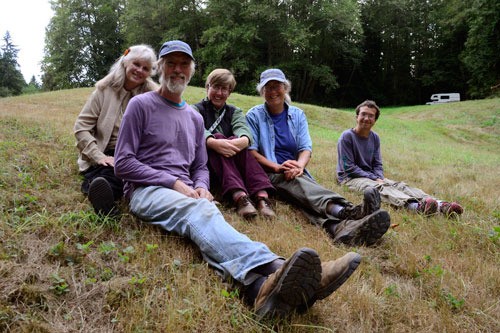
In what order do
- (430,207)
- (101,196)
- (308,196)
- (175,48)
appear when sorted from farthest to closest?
1. (430,207)
2. (308,196)
3. (175,48)
4. (101,196)

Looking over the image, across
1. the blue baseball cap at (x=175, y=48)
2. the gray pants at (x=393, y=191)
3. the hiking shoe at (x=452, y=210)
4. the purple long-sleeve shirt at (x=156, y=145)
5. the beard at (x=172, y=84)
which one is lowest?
the hiking shoe at (x=452, y=210)

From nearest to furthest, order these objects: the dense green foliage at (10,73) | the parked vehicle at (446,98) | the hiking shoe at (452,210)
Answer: the hiking shoe at (452,210) < the parked vehicle at (446,98) < the dense green foliage at (10,73)

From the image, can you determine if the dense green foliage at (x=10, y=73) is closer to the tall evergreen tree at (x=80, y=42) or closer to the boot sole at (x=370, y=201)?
the tall evergreen tree at (x=80, y=42)

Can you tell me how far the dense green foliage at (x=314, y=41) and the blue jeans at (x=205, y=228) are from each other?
2702 centimetres

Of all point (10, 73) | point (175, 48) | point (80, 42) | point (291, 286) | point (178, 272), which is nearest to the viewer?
point (291, 286)

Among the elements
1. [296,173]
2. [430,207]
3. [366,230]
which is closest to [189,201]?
[366,230]

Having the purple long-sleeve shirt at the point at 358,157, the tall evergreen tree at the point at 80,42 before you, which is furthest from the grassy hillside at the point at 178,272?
the tall evergreen tree at the point at 80,42

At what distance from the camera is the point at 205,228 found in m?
2.26

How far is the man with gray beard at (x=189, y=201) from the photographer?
5.76 feet

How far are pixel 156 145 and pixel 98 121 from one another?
106cm

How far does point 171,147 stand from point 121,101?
111 cm

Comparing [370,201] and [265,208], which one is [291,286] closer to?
[370,201]

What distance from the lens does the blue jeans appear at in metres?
2.04

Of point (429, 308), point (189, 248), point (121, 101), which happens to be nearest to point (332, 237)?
point (429, 308)
